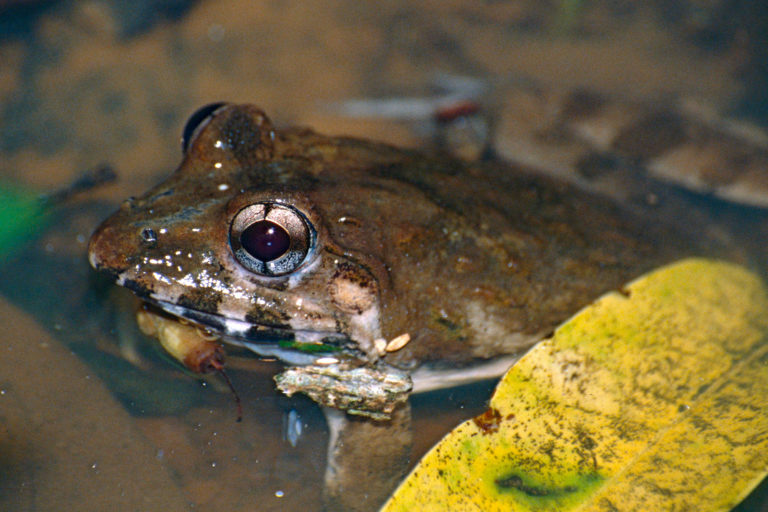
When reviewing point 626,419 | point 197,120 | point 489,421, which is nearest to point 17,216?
point 197,120

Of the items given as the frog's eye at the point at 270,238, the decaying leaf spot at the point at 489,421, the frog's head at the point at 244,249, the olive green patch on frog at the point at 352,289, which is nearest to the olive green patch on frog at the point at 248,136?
the frog's head at the point at 244,249

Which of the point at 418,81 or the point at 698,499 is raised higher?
the point at 418,81

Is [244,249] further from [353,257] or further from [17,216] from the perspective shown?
[17,216]

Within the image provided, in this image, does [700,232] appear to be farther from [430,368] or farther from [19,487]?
[19,487]

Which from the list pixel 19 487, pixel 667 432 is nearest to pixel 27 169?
pixel 19 487

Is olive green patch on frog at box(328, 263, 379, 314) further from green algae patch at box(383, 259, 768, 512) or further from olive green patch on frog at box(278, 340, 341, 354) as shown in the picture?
green algae patch at box(383, 259, 768, 512)

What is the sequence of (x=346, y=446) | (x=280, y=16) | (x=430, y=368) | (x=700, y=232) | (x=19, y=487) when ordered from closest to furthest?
(x=19, y=487), (x=346, y=446), (x=430, y=368), (x=700, y=232), (x=280, y=16)
